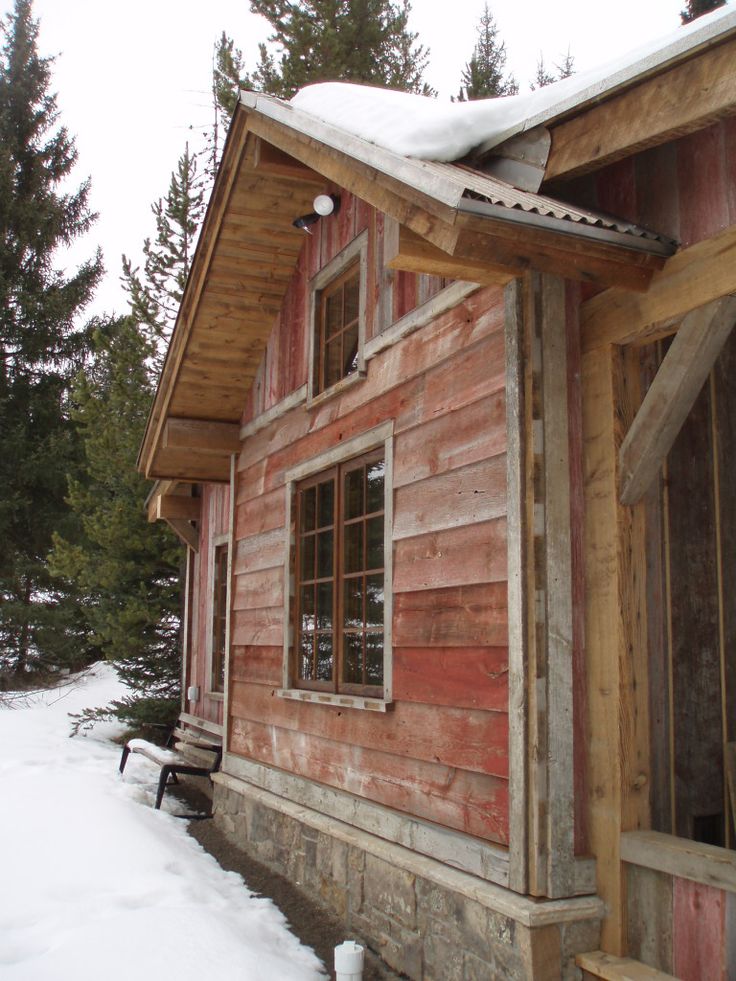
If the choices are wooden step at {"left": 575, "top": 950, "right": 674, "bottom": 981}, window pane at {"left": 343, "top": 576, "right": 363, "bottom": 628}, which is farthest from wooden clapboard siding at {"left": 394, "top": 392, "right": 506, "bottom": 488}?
wooden step at {"left": 575, "top": 950, "right": 674, "bottom": 981}

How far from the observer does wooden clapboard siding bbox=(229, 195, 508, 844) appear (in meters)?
4.39

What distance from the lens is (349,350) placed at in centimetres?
656

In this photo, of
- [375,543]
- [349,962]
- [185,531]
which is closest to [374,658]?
[375,543]

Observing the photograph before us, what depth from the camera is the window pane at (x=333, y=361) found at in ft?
22.0

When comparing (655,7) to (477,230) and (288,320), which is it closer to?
(288,320)

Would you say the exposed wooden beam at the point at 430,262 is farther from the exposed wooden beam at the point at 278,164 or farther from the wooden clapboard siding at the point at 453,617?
the exposed wooden beam at the point at 278,164

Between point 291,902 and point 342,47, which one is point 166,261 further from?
→ point 291,902

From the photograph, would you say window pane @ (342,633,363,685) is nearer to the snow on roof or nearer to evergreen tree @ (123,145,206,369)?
the snow on roof

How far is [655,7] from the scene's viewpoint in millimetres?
29281

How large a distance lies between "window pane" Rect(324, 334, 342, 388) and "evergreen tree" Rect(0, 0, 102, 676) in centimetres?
1395

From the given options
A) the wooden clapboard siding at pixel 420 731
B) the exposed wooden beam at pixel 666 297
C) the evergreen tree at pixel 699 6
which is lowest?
the wooden clapboard siding at pixel 420 731

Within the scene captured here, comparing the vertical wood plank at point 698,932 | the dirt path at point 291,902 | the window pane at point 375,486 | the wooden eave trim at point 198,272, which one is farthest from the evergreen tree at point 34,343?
the vertical wood plank at point 698,932

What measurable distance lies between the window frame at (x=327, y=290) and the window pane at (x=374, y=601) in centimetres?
129

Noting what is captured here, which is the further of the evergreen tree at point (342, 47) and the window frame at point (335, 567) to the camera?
the evergreen tree at point (342, 47)
